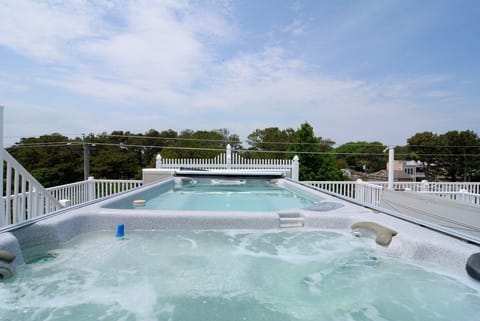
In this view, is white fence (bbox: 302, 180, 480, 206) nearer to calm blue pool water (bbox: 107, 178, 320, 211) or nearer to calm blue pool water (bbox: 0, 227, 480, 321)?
calm blue pool water (bbox: 107, 178, 320, 211)

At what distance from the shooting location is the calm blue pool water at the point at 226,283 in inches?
52.5

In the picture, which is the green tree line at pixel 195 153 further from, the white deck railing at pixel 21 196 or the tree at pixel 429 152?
the white deck railing at pixel 21 196

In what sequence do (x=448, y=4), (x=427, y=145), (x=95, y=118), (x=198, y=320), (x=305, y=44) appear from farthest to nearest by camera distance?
(x=427, y=145) → (x=95, y=118) → (x=305, y=44) → (x=448, y=4) → (x=198, y=320)

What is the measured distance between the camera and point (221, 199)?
191 inches

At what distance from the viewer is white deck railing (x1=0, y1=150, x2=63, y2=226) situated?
86.0 inches

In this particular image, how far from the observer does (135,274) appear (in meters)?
1.73

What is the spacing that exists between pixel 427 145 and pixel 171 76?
2381cm

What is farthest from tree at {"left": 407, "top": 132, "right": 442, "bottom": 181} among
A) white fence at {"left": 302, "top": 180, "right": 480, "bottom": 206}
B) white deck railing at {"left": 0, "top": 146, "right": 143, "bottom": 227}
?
white deck railing at {"left": 0, "top": 146, "right": 143, "bottom": 227}

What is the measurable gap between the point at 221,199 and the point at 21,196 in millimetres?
2876

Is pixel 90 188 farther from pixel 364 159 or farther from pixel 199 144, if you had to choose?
pixel 364 159

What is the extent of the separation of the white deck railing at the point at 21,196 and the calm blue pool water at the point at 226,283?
23.8 inches

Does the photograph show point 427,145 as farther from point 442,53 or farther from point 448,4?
point 448,4

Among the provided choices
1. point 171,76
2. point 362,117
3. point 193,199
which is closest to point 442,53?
point 362,117

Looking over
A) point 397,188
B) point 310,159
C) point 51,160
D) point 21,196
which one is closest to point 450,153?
point 310,159
